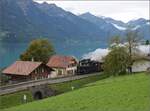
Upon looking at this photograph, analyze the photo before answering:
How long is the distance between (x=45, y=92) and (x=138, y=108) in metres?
26.3

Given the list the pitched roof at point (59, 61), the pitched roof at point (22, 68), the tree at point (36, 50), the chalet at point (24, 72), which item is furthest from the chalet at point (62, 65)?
the pitched roof at point (22, 68)

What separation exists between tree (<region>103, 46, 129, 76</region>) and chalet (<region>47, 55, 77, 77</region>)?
1723 cm

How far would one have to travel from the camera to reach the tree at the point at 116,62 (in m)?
50.1

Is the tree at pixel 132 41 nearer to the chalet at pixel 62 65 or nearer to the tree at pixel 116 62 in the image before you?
the tree at pixel 116 62

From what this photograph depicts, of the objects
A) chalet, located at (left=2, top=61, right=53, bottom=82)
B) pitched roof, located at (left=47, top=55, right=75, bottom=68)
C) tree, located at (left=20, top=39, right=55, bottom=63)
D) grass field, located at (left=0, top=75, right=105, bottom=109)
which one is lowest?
grass field, located at (left=0, top=75, right=105, bottom=109)

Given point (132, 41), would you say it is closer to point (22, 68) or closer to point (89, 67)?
point (89, 67)

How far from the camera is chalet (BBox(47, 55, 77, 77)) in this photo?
68.1 meters

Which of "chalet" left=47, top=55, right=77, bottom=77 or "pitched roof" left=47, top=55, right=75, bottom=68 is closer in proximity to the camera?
"chalet" left=47, top=55, right=77, bottom=77

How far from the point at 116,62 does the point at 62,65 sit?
19982 millimetres

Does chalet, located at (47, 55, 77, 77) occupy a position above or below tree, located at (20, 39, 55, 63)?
below

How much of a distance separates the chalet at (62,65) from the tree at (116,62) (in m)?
17.2

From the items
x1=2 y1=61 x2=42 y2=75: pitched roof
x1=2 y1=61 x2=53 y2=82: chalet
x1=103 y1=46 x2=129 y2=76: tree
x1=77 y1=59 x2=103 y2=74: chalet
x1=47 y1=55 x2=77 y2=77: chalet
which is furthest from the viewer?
x1=47 y1=55 x2=77 y2=77: chalet

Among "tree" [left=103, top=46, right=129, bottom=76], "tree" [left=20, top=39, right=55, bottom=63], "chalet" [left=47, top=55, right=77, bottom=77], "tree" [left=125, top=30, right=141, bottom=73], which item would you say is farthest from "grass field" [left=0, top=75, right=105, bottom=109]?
"tree" [left=20, top=39, right=55, bottom=63]

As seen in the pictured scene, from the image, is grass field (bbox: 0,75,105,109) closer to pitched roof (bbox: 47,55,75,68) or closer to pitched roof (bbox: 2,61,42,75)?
pitched roof (bbox: 2,61,42,75)
